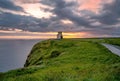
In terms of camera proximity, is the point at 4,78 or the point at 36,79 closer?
the point at 36,79

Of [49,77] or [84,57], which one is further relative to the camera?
[84,57]

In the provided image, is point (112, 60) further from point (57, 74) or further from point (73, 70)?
point (57, 74)

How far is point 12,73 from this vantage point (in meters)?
26.6

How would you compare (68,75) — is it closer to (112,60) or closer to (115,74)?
(115,74)

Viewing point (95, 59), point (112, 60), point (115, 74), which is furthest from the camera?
point (95, 59)

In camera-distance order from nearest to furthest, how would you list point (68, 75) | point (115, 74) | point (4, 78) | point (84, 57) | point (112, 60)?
point (115, 74), point (68, 75), point (4, 78), point (112, 60), point (84, 57)

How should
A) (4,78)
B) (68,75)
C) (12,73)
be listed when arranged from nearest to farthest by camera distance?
(68,75) → (4,78) → (12,73)

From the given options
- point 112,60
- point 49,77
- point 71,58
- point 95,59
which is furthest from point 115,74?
point 71,58

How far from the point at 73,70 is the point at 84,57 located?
10215 mm

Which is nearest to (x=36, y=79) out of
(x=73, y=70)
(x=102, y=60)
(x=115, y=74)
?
(x=73, y=70)

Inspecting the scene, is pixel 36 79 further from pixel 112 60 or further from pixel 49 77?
pixel 112 60

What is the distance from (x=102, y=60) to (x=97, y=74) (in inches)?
386

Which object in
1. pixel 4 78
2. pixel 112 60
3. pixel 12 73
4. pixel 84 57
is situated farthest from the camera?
pixel 84 57

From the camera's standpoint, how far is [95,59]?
110 ft
